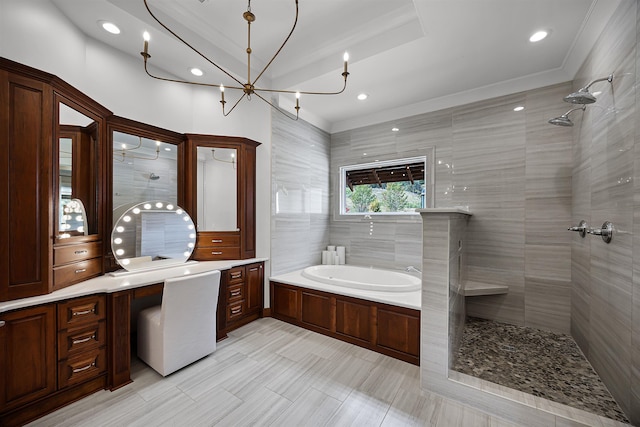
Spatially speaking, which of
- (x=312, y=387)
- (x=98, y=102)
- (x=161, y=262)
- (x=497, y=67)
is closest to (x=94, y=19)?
(x=98, y=102)

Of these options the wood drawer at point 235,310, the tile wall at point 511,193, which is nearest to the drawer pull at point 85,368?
the wood drawer at point 235,310

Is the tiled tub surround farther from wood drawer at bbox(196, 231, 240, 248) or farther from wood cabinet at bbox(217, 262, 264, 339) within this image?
wood drawer at bbox(196, 231, 240, 248)

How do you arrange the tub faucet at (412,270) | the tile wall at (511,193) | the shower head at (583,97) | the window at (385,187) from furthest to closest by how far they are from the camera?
1. the window at (385,187)
2. the tub faucet at (412,270)
3. the tile wall at (511,193)
4. the shower head at (583,97)

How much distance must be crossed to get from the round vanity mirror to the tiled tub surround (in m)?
2.88

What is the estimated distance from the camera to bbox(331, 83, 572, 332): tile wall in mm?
2615

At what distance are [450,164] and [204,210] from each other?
3.13m

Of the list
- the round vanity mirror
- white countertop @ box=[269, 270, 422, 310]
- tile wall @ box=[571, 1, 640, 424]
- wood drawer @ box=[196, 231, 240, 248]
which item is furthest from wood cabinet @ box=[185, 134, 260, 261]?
tile wall @ box=[571, 1, 640, 424]

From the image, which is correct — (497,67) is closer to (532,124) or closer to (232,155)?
(532,124)

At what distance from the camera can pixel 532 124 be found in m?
2.74

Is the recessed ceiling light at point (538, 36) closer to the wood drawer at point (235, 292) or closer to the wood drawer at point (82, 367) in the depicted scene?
the wood drawer at point (235, 292)

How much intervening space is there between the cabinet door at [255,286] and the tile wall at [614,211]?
10.1 ft

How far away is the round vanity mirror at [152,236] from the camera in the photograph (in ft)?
7.79

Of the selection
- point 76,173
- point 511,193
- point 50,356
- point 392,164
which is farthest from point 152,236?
point 511,193

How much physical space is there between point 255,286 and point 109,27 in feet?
9.34
